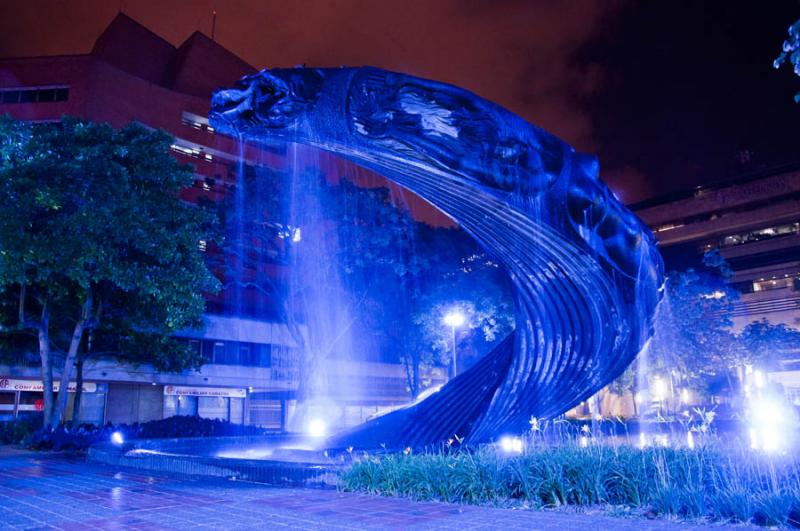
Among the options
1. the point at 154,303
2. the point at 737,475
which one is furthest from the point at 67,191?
the point at 737,475

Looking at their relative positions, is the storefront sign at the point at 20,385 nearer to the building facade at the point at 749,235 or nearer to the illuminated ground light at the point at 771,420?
the illuminated ground light at the point at 771,420

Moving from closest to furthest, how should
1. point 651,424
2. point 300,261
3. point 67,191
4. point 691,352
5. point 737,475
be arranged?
point 737,475, point 67,191, point 651,424, point 300,261, point 691,352

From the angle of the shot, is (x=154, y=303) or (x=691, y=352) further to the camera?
(x=691, y=352)

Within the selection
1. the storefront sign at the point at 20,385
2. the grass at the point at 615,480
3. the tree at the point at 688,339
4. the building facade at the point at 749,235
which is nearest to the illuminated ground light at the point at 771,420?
the tree at the point at 688,339

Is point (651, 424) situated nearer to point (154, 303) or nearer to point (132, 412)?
point (154, 303)

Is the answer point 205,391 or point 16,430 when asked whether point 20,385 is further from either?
point 16,430

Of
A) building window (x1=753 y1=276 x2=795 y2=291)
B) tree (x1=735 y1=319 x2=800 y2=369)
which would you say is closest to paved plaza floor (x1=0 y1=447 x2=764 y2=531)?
tree (x1=735 y1=319 x2=800 y2=369)

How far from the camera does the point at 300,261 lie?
25.0 m

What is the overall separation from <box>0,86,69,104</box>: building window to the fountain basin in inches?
1178

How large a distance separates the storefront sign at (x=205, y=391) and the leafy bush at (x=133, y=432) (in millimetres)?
17892

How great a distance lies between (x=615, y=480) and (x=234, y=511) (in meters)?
4.15

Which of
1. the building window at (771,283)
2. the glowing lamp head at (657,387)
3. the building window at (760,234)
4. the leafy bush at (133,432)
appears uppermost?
the building window at (760,234)

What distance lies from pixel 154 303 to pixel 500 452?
14721 mm

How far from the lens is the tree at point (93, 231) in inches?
626
